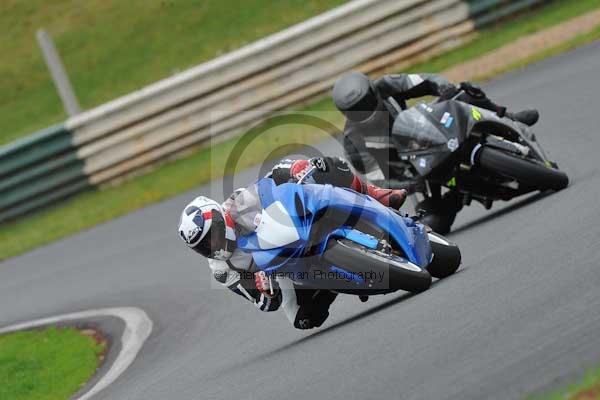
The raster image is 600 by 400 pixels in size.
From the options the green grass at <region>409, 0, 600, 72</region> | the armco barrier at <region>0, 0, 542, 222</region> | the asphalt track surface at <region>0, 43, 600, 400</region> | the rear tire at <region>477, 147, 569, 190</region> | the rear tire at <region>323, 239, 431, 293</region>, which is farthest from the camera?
the green grass at <region>409, 0, 600, 72</region>

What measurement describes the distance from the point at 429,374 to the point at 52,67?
432 inches

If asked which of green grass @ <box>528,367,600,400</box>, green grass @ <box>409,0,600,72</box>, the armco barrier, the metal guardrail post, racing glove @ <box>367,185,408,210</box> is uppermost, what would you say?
the metal guardrail post

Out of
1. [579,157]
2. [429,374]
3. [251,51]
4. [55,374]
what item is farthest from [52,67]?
[429,374]

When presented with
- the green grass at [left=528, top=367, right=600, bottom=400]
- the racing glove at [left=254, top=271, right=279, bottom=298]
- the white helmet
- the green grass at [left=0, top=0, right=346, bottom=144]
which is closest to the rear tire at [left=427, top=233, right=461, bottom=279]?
the racing glove at [left=254, top=271, right=279, bottom=298]

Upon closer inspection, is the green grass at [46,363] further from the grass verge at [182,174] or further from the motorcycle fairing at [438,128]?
the grass verge at [182,174]

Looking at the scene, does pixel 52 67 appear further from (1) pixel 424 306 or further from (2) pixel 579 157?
(1) pixel 424 306

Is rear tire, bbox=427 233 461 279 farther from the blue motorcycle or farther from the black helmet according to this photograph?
the black helmet

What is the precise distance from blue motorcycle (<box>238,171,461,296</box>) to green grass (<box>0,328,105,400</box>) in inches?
94.8

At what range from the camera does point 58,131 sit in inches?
586

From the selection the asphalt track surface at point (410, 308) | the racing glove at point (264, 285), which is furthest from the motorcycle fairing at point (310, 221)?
the asphalt track surface at point (410, 308)

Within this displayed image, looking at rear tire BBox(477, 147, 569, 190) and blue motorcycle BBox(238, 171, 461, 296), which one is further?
rear tire BBox(477, 147, 569, 190)

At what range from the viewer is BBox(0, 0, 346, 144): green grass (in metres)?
18.1

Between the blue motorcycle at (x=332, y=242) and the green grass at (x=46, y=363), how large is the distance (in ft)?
7.90

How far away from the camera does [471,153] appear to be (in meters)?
8.91
